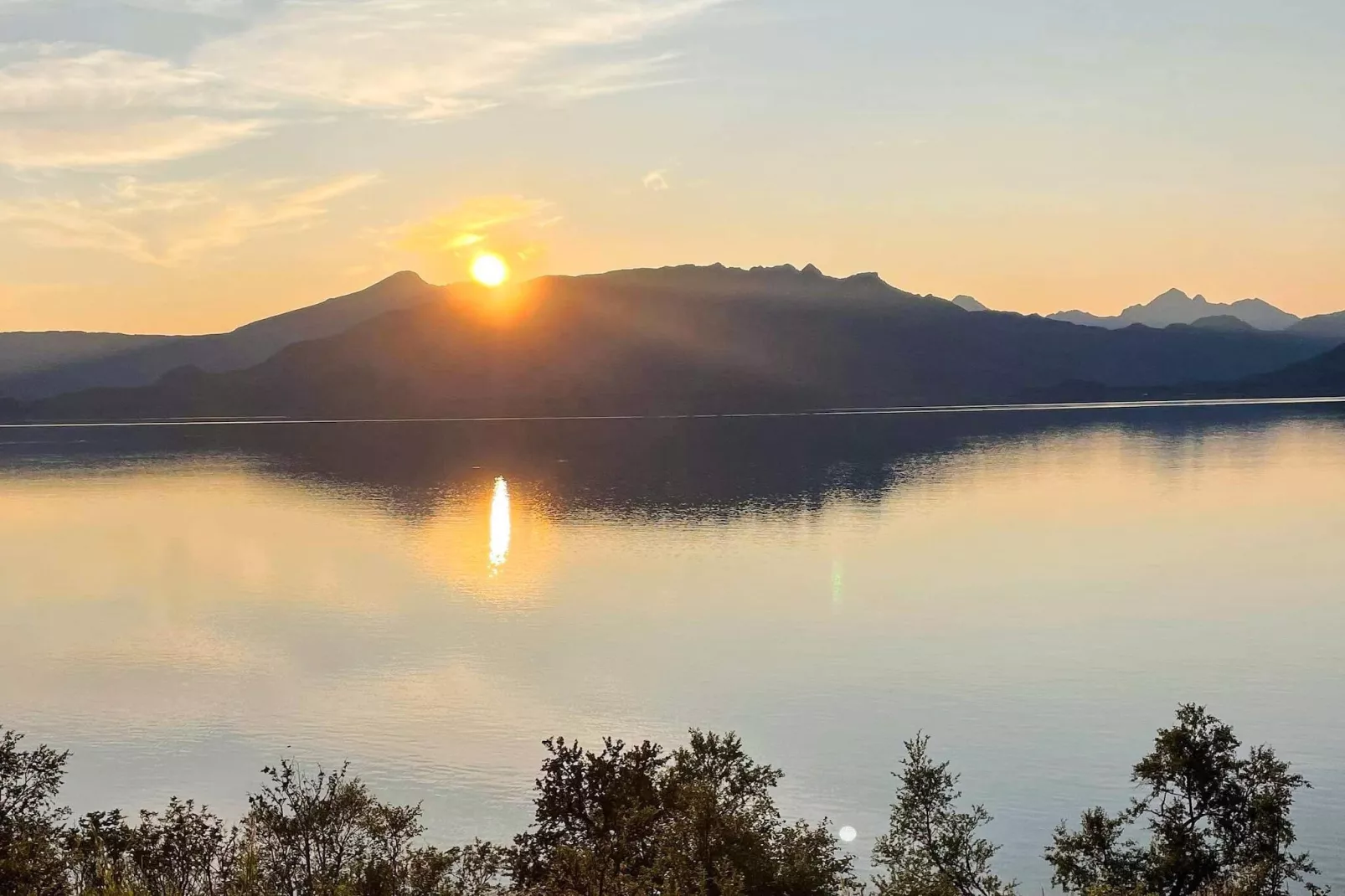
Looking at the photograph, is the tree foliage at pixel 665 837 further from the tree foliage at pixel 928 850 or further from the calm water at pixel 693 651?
the calm water at pixel 693 651

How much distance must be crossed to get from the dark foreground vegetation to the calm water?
38.9 ft

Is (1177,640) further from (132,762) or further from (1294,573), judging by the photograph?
(132,762)

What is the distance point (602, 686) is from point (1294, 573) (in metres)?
83.0

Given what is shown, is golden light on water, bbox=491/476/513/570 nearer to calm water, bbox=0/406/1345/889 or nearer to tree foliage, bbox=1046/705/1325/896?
calm water, bbox=0/406/1345/889

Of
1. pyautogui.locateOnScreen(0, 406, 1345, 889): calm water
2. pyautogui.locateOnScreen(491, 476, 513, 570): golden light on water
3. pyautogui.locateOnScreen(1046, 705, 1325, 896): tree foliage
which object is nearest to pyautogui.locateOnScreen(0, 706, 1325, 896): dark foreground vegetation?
pyautogui.locateOnScreen(1046, 705, 1325, 896): tree foliage

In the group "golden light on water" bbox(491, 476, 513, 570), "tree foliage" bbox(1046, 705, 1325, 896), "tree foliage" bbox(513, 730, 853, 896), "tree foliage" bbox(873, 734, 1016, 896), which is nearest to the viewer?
"tree foliage" bbox(513, 730, 853, 896)

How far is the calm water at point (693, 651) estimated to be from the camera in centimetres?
6675

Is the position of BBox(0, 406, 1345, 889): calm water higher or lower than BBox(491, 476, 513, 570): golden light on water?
lower

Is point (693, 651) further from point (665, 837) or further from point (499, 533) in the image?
point (499, 533)

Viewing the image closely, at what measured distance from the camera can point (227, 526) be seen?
18688 centimetres

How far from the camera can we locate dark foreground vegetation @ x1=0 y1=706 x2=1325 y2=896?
1452 inches

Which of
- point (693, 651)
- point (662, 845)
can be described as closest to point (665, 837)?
point (662, 845)

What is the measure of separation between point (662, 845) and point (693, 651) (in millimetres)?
60319

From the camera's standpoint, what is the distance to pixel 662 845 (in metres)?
37.3
